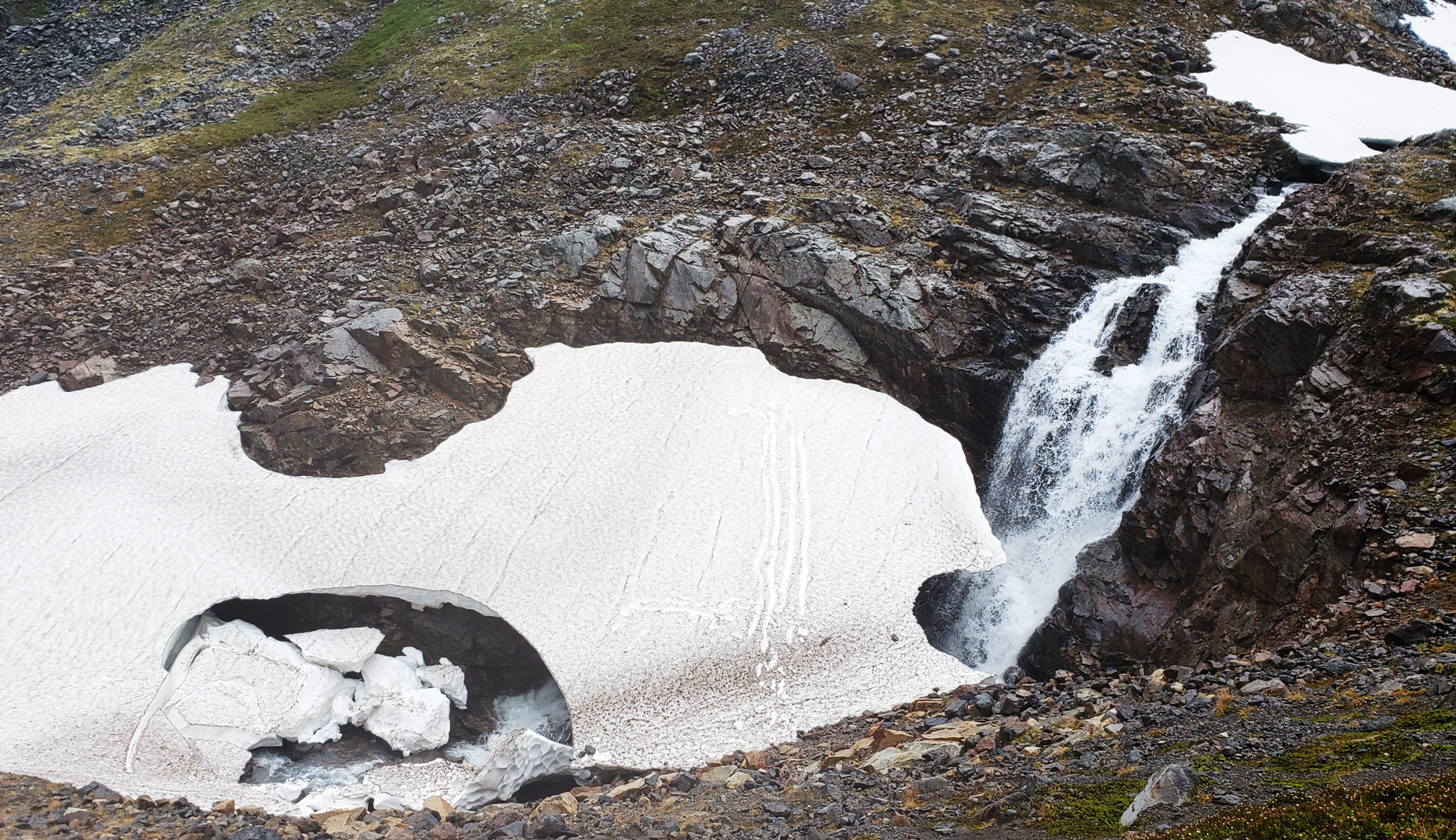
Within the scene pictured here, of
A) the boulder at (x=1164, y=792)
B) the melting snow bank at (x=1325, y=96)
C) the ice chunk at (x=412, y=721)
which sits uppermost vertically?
the melting snow bank at (x=1325, y=96)

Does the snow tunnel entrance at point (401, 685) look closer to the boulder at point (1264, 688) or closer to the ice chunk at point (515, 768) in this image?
the ice chunk at point (515, 768)

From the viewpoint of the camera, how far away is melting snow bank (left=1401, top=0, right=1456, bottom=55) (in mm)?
36750

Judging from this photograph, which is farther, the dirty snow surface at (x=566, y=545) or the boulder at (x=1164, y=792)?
the dirty snow surface at (x=566, y=545)

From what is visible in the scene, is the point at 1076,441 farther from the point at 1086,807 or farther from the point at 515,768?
the point at 515,768

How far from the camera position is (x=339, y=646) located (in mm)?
21344

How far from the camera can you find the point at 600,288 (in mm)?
28656

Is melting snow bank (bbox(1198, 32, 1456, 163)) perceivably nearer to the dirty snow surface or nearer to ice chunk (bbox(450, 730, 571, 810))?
the dirty snow surface

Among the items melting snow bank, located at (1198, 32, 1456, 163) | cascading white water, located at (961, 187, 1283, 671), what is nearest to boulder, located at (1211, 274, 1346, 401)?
cascading white water, located at (961, 187, 1283, 671)

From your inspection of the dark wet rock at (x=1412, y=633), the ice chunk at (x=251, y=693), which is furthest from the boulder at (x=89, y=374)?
the dark wet rock at (x=1412, y=633)

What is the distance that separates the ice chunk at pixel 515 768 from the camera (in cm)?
1803

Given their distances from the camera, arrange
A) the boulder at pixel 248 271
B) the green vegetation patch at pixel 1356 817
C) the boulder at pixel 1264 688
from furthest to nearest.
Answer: the boulder at pixel 248 271, the boulder at pixel 1264 688, the green vegetation patch at pixel 1356 817

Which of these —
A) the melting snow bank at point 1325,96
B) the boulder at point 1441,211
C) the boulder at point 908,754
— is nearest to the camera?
the boulder at point 908,754

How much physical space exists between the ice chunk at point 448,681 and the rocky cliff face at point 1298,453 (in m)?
14.9

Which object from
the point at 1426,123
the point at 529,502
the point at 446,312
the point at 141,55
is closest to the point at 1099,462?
the point at 529,502
